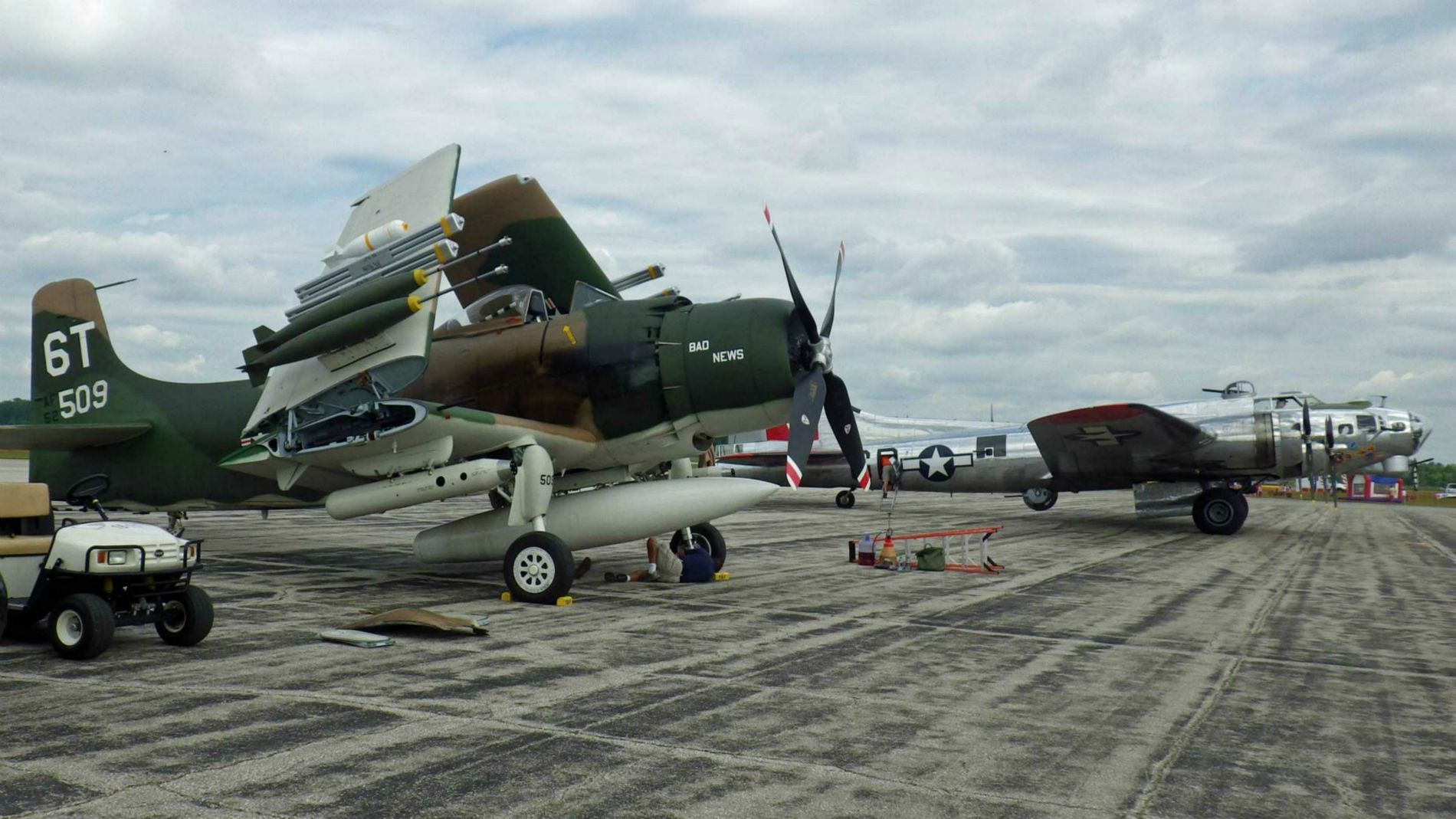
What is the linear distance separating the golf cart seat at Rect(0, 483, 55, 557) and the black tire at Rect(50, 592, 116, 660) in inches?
28.3

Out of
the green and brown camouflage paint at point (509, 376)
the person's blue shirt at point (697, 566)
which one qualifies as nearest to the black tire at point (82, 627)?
the green and brown camouflage paint at point (509, 376)

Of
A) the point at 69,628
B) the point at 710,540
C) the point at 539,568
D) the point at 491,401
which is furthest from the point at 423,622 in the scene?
the point at 710,540

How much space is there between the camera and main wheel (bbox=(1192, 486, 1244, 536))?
24875 mm

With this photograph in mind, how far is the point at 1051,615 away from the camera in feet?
35.9

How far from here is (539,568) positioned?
10.9 meters

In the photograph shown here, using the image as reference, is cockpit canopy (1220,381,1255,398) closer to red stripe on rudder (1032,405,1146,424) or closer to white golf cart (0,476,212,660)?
red stripe on rudder (1032,405,1146,424)

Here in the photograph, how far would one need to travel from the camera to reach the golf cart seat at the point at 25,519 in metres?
7.76

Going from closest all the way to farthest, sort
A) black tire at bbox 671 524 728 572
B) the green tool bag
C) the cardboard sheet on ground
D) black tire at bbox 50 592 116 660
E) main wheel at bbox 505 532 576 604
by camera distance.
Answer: black tire at bbox 50 592 116 660 → the cardboard sheet on ground → main wheel at bbox 505 532 576 604 → black tire at bbox 671 524 728 572 → the green tool bag

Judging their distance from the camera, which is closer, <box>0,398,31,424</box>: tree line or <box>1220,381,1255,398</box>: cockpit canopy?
<box>1220,381,1255,398</box>: cockpit canopy

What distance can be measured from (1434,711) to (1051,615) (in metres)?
4.37

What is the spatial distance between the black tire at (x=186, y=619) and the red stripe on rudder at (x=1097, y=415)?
70.7 feet

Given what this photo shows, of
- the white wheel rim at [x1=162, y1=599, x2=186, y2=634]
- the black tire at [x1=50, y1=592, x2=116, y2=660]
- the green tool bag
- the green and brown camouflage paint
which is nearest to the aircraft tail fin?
the green and brown camouflage paint

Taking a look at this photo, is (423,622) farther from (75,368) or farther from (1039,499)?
(1039,499)

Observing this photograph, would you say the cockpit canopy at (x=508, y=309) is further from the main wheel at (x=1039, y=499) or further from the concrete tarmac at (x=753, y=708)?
the main wheel at (x=1039, y=499)
